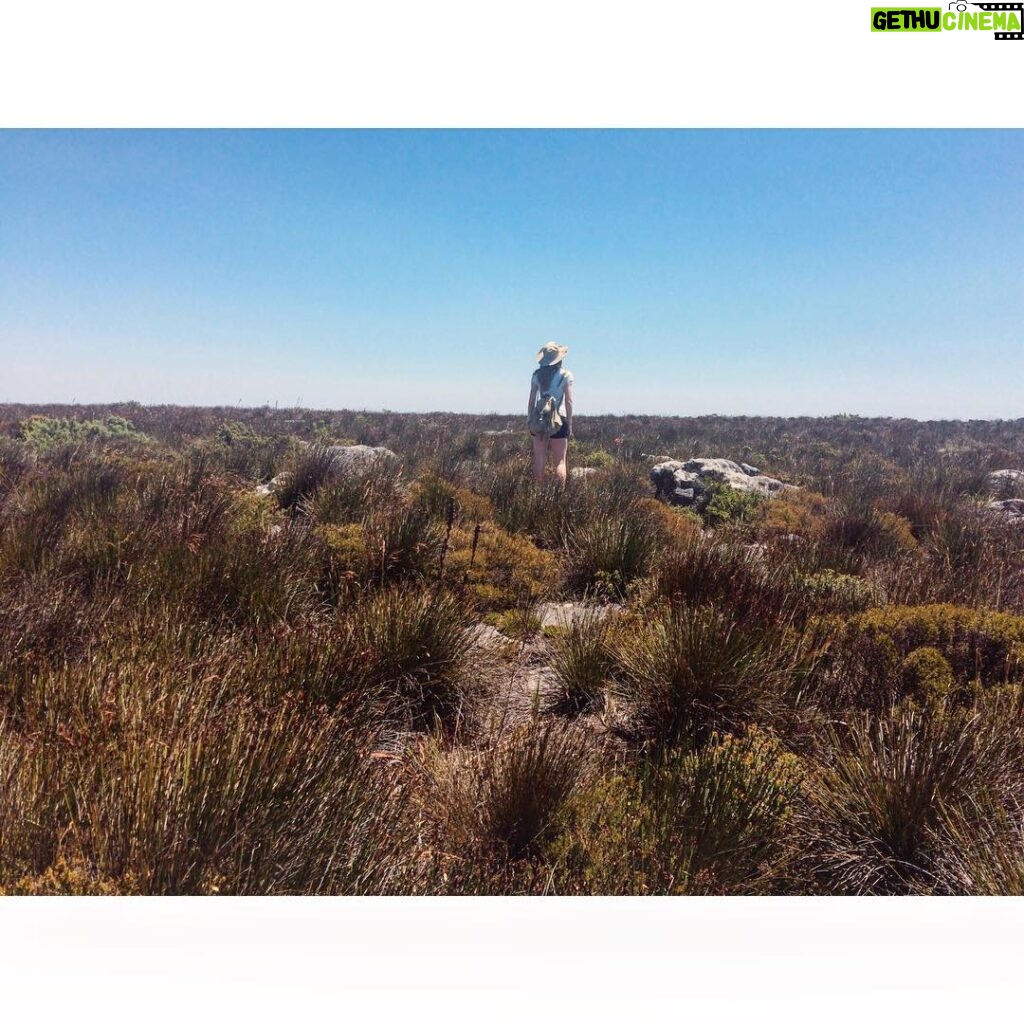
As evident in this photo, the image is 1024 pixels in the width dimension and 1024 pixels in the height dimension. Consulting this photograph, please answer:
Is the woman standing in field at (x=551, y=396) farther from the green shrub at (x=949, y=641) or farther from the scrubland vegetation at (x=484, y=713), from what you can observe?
the green shrub at (x=949, y=641)

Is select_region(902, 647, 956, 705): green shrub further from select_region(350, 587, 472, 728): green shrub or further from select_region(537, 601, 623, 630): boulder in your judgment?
select_region(350, 587, 472, 728): green shrub

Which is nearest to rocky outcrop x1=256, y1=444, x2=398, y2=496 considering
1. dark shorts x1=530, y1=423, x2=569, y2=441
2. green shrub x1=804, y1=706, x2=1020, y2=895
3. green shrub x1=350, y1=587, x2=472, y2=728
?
dark shorts x1=530, y1=423, x2=569, y2=441

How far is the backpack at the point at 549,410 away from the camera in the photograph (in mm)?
8758

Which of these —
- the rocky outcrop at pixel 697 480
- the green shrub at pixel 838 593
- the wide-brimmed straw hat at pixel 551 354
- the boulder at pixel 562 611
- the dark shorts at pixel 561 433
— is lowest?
the boulder at pixel 562 611

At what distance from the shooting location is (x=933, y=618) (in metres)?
3.54

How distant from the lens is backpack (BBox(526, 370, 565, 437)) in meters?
8.76

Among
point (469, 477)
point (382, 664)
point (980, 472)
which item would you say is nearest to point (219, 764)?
point (382, 664)

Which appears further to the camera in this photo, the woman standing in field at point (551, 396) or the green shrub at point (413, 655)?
the woman standing in field at point (551, 396)

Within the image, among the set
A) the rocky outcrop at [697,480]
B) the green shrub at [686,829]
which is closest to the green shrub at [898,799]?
the green shrub at [686,829]

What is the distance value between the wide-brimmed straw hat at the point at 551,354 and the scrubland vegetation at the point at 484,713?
3.27 m

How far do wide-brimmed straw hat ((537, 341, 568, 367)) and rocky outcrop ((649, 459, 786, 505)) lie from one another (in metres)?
3.73

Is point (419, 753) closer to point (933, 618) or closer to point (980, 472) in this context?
point (933, 618)

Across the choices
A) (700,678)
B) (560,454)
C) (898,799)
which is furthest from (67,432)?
(898,799)
